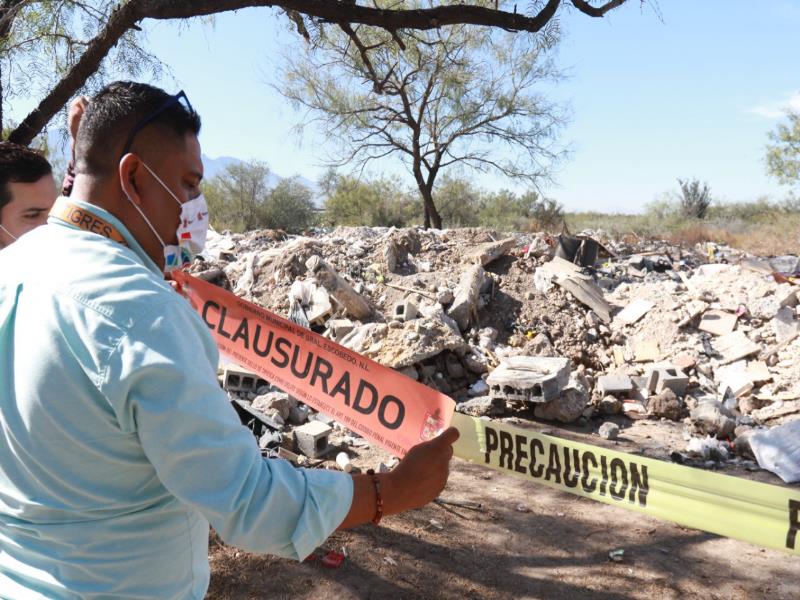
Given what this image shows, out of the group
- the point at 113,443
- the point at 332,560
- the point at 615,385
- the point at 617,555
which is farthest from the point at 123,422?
the point at 615,385

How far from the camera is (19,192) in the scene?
270cm

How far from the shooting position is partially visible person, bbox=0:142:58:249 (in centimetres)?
267

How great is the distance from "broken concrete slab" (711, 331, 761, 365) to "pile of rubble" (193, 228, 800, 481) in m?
0.02

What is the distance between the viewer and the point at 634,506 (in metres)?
2.72

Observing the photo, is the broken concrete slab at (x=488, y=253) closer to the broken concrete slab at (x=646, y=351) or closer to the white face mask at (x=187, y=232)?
the broken concrete slab at (x=646, y=351)

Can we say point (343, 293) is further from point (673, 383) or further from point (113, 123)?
point (113, 123)

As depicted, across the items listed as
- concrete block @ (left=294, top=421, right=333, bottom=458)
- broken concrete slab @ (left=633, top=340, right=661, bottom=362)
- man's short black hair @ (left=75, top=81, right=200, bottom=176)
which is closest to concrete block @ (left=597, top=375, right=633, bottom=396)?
broken concrete slab @ (left=633, top=340, right=661, bottom=362)

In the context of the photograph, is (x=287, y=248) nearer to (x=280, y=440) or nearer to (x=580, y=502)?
(x=280, y=440)

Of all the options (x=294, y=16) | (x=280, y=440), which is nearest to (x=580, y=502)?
(x=280, y=440)

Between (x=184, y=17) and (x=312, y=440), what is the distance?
469 centimetres

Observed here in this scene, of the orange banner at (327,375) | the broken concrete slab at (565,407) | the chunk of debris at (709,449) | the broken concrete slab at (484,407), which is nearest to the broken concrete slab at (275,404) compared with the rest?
the orange banner at (327,375)

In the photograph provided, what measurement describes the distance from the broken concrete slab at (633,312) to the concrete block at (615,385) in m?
1.88

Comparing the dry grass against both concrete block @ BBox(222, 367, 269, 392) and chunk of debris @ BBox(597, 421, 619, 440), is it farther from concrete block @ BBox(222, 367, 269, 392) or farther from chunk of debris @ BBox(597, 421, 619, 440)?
concrete block @ BBox(222, 367, 269, 392)

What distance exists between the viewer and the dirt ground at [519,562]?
3867 millimetres
